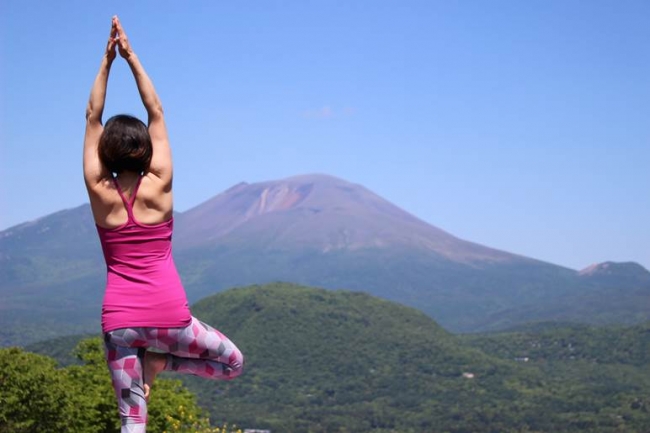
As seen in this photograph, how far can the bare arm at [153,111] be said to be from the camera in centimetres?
541

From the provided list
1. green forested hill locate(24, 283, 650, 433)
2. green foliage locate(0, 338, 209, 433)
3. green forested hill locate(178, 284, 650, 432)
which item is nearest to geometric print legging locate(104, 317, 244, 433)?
green foliage locate(0, 338, 209, 433)

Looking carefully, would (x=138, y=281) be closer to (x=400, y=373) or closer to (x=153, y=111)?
(x=153, y=111)

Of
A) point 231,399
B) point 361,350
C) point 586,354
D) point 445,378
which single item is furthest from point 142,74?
point 586,354

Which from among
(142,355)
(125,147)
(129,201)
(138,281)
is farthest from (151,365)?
(125,147)

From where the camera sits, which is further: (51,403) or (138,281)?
(51,403)

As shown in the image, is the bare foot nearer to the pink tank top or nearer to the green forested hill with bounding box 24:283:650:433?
the pink tank top

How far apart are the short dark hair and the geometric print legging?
0.77 m

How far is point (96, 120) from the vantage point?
17.9 ft

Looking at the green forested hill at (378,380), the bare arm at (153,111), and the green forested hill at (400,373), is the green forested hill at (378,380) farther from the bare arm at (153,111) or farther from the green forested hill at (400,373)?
the bare arm at (153,111)

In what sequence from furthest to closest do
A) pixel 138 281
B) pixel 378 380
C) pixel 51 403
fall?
pixel 378 380
pixel 51 403
pixel 138 281

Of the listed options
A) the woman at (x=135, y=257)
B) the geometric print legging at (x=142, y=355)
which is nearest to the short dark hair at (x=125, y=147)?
the woman at (x=135, y=257)

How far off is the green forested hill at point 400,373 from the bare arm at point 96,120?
98443mm

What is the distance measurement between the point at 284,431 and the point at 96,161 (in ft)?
322

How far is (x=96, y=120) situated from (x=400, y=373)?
457 feet
